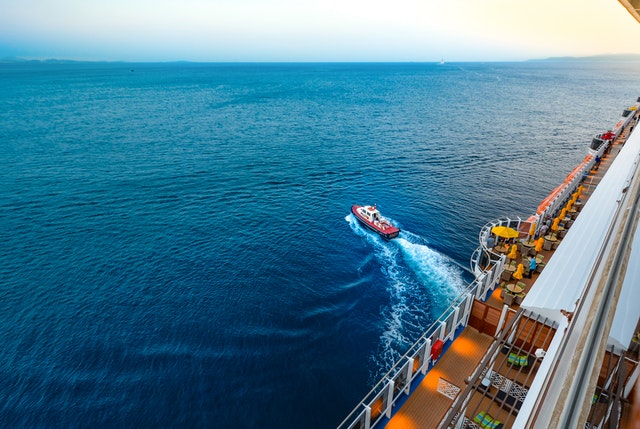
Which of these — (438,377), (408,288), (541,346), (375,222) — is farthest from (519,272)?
(375,222)

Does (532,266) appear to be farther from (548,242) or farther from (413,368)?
(413,368)

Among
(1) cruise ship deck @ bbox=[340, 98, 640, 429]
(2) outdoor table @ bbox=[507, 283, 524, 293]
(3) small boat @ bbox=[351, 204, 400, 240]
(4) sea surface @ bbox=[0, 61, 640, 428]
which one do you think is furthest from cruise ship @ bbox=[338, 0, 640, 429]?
(3) small boat @ bbox=[351, 204, 400, 240]

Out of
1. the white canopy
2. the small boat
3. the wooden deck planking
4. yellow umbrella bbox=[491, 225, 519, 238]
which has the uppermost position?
the white canopy

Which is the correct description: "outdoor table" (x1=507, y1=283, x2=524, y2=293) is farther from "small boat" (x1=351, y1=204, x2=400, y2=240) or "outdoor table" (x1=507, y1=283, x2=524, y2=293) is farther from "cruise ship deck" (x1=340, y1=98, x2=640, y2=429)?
"small boat" (x1=351, y1=204, x2=400, y2=240)

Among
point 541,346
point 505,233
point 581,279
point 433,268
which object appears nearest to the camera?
point 581,279

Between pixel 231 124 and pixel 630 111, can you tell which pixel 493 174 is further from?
pixel 231 124

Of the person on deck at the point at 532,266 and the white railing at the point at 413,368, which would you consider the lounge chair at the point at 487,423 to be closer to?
the white railing at the point at 413,368

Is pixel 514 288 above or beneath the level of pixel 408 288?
above
